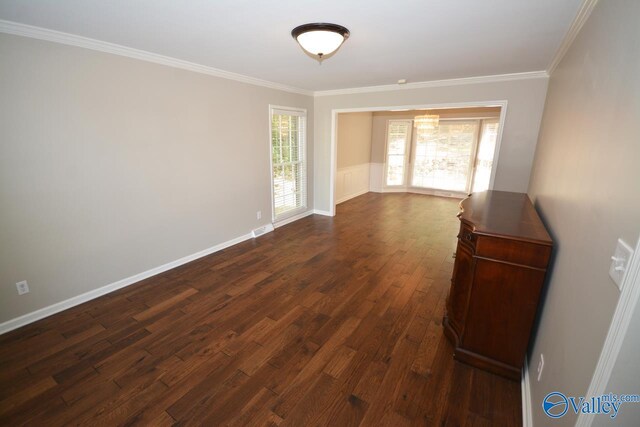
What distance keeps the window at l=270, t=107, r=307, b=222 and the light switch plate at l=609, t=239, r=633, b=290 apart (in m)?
4.42

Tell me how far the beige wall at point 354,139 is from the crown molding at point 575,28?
4.25 metres

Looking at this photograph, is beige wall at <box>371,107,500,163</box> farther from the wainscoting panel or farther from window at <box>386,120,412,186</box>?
the wainscoting panel

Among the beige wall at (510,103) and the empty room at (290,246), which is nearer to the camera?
the empty room at (290,246)

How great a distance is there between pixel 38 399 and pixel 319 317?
201 centimetres

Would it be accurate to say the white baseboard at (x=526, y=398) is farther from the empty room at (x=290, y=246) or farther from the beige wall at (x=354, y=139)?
the beige wall at (x=354, y=139)

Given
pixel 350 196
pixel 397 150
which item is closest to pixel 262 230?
pixel 350 196

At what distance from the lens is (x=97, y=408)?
69.1 inches

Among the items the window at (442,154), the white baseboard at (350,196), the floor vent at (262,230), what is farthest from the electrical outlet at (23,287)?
the window at (442,154)

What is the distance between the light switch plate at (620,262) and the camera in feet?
2.77

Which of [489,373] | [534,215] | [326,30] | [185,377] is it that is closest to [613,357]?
[489,373]

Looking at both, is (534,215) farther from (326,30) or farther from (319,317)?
(326,30)

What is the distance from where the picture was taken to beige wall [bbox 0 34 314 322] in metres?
2.34

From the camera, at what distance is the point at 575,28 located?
2.13 meters

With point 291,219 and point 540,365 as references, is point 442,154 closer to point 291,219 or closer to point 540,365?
point 291,219
